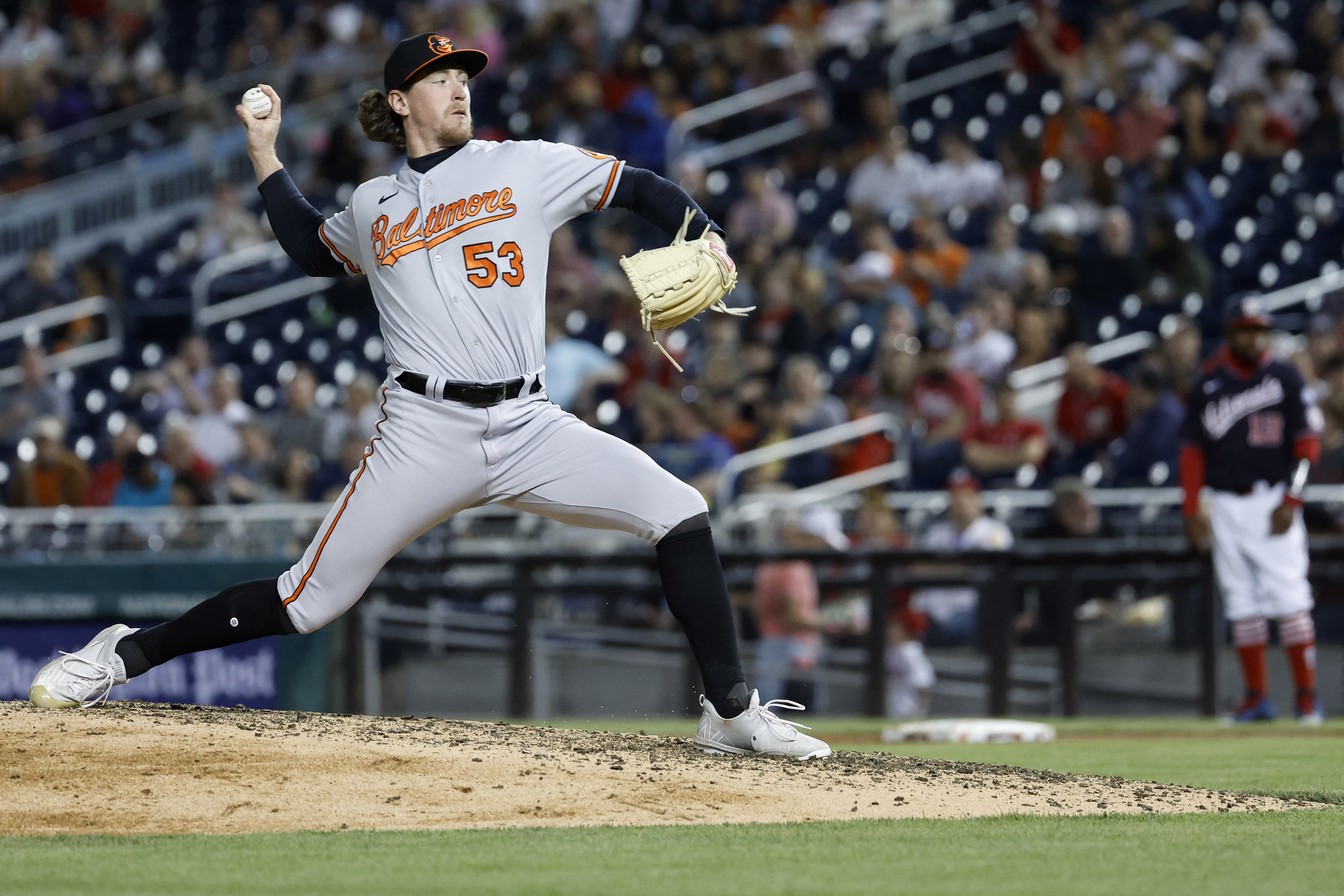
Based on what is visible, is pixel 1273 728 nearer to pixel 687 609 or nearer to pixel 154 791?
pixel 687 609

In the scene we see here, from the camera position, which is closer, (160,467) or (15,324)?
(160,467)

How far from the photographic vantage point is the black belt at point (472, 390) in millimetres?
4488

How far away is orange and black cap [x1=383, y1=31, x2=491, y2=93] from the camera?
4.63 meters

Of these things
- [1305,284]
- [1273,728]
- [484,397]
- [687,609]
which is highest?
[1305,284]

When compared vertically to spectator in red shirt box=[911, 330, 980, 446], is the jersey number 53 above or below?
below

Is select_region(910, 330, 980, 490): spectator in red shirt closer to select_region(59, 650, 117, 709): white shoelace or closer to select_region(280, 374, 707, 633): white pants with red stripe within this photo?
select_region(280, 374, 707, 633): white pants with red stripe

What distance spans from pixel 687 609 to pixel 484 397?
31.4 inches

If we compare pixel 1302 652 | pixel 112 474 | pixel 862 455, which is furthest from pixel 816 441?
pixel 112 474

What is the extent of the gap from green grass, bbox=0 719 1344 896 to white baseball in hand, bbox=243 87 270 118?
2.06 meters

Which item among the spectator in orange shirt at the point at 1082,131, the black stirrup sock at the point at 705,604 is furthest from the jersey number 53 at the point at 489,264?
the spectator in orange shirt at the point at 1082,131

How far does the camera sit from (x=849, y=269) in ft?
39.6

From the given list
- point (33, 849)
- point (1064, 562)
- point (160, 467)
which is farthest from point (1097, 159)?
point (33, 849)

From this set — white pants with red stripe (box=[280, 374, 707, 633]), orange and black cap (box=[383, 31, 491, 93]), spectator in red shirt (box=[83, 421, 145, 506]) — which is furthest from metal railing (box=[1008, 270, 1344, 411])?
orange and black cap (box=[383, 31, 491, 93])

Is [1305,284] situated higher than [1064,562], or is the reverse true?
[1305,284]
